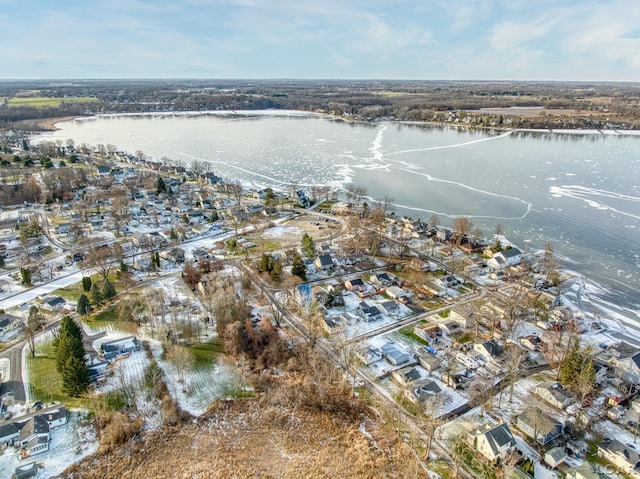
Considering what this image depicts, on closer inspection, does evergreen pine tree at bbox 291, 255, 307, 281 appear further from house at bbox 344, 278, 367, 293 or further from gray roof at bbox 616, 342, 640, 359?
gray roof at bbox 616, 342, 640, 359

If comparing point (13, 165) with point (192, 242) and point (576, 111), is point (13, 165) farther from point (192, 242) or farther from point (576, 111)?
point (576, 111)

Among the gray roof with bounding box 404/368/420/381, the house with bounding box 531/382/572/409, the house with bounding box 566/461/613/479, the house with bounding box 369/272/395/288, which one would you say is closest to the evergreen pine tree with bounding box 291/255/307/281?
the house with bounding box 369/272/395/288

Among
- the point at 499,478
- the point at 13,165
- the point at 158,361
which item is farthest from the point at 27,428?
the point at 13,165

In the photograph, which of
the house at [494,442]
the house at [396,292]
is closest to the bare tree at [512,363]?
the house at [494,442]

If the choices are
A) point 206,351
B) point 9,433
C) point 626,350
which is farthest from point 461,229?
point 9,433

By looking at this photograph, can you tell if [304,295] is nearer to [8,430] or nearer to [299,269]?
[299,269]

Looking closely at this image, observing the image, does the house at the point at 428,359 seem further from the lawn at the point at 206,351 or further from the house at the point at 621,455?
the lawn at the point at 206,351
